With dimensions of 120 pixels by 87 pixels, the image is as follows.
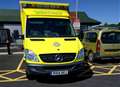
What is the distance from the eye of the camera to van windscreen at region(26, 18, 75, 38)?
12744 mm

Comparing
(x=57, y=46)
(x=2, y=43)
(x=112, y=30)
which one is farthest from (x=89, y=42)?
(x=2, y=43)

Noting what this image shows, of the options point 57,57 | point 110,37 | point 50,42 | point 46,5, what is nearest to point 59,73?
point 57,57

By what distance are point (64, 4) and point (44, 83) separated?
13.3 feet

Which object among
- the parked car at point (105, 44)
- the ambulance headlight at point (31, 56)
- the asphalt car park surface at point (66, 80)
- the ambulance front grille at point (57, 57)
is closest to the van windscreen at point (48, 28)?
the ambulance headlight at point (31, 56)

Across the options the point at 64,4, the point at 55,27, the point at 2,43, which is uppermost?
the point at 64,4

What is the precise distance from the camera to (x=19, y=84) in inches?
452

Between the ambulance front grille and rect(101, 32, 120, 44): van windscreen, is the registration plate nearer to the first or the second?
the ambulance front grille

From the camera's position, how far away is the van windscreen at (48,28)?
12.7 metres

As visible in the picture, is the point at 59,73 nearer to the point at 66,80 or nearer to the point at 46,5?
the point at 66,80

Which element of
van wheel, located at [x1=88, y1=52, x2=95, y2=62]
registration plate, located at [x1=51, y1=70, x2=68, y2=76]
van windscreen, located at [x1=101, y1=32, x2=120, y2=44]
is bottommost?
van wheel, located at [x1=88, y1=52, x2=95, y2=62]

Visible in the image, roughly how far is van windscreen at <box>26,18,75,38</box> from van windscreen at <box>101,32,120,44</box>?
10.2 ft

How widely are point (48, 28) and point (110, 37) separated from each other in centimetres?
427

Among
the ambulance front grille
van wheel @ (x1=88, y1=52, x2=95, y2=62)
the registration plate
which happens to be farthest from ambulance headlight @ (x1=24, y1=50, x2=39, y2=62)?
van wheel @ (x1=88, y1=52, x2=95, y2=62)

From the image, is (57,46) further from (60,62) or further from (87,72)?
(87,72)
